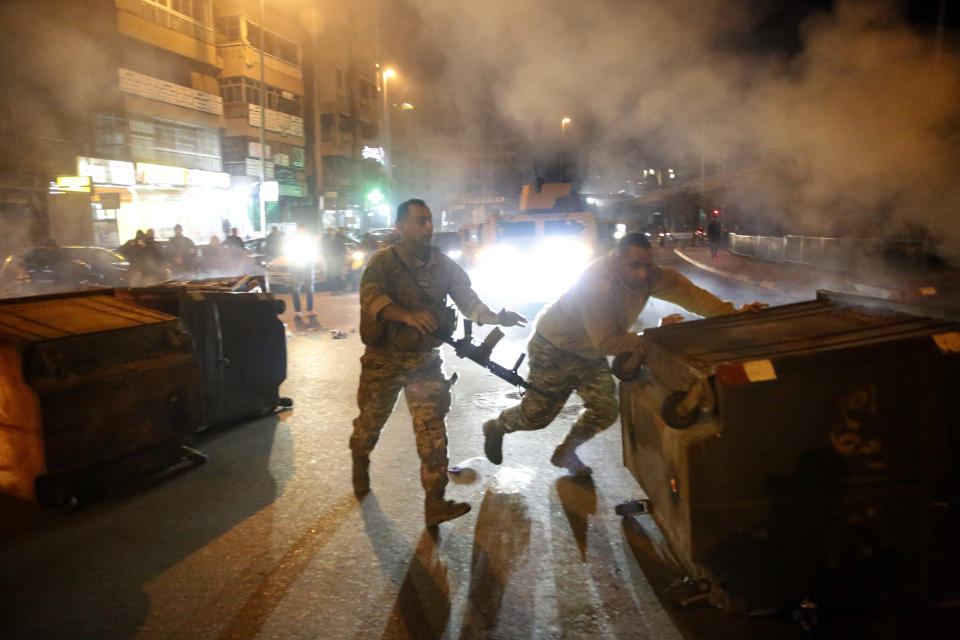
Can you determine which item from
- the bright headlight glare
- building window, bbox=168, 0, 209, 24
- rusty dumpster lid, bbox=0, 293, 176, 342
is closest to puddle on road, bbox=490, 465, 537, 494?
rusty dumpster lid, bbox=0, 293, 176, 342

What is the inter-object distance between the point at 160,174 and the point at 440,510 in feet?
79.1

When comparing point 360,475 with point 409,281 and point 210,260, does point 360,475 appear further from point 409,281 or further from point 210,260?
point 210,260

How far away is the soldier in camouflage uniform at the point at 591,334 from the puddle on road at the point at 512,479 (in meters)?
0.10

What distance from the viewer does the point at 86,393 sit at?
3359mm

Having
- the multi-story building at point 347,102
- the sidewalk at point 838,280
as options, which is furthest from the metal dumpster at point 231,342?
the multi-story building at point 347,102

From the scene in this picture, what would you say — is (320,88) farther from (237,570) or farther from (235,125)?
(237,570)

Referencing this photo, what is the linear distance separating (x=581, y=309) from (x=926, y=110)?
6367mm

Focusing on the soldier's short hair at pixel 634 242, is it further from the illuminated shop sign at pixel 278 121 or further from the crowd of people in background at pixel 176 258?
the illuminated shop sign at pixel 278 121

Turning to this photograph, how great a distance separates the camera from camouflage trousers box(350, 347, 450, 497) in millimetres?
3336

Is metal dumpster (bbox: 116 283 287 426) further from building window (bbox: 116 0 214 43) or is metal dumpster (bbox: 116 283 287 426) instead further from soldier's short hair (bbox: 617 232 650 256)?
building window (bbox: 116 0 214 43)

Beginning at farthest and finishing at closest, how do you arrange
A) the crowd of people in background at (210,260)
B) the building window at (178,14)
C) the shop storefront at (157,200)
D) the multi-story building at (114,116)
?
the building window at (178,14), the shop storefront at (157,200), the multi-story building at (114,116), the crowd of people in background at (210,260)

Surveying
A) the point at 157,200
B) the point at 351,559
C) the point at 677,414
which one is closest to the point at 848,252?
the point at 677,414

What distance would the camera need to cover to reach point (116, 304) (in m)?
4.16

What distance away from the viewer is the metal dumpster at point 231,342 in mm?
4422
